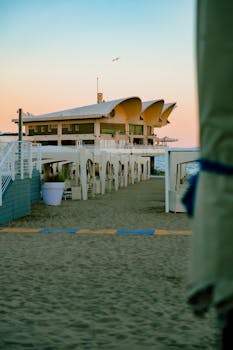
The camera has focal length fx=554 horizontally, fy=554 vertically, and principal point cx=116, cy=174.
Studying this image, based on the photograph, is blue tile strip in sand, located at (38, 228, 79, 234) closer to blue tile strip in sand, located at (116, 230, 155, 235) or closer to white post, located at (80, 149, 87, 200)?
blue tile strip in sand, located at (116, 230, 155, 235)

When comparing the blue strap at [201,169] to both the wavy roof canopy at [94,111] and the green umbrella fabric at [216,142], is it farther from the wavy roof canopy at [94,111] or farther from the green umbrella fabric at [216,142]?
the wavy roof canopy at [94,111]

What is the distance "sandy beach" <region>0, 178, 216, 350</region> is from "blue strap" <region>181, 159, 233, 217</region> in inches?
95.7

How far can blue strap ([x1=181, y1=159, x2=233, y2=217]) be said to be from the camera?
1.26 meters

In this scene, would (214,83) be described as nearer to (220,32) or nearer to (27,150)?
(220,32)

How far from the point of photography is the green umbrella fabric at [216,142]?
4.09 ft

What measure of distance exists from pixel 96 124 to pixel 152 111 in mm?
17523

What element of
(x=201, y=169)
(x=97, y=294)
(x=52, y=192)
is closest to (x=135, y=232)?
(x=97, y=294)

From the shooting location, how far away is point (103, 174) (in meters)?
25.4

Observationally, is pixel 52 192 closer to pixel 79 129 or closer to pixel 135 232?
pixel 135 232

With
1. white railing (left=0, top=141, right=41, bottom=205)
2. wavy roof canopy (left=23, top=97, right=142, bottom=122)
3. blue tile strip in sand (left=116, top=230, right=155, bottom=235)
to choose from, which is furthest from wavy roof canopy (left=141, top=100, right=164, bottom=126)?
blue tile strip in sand (left=116, top=230, right=155, bottom=235)

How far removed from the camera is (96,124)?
240 feet

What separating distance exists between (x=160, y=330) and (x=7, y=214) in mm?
9541

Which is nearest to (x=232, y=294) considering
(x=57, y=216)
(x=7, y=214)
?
(x=7, y=214)

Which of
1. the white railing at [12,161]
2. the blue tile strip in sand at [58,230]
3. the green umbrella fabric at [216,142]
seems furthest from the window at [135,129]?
the green umbrella fabric at [216,142]
